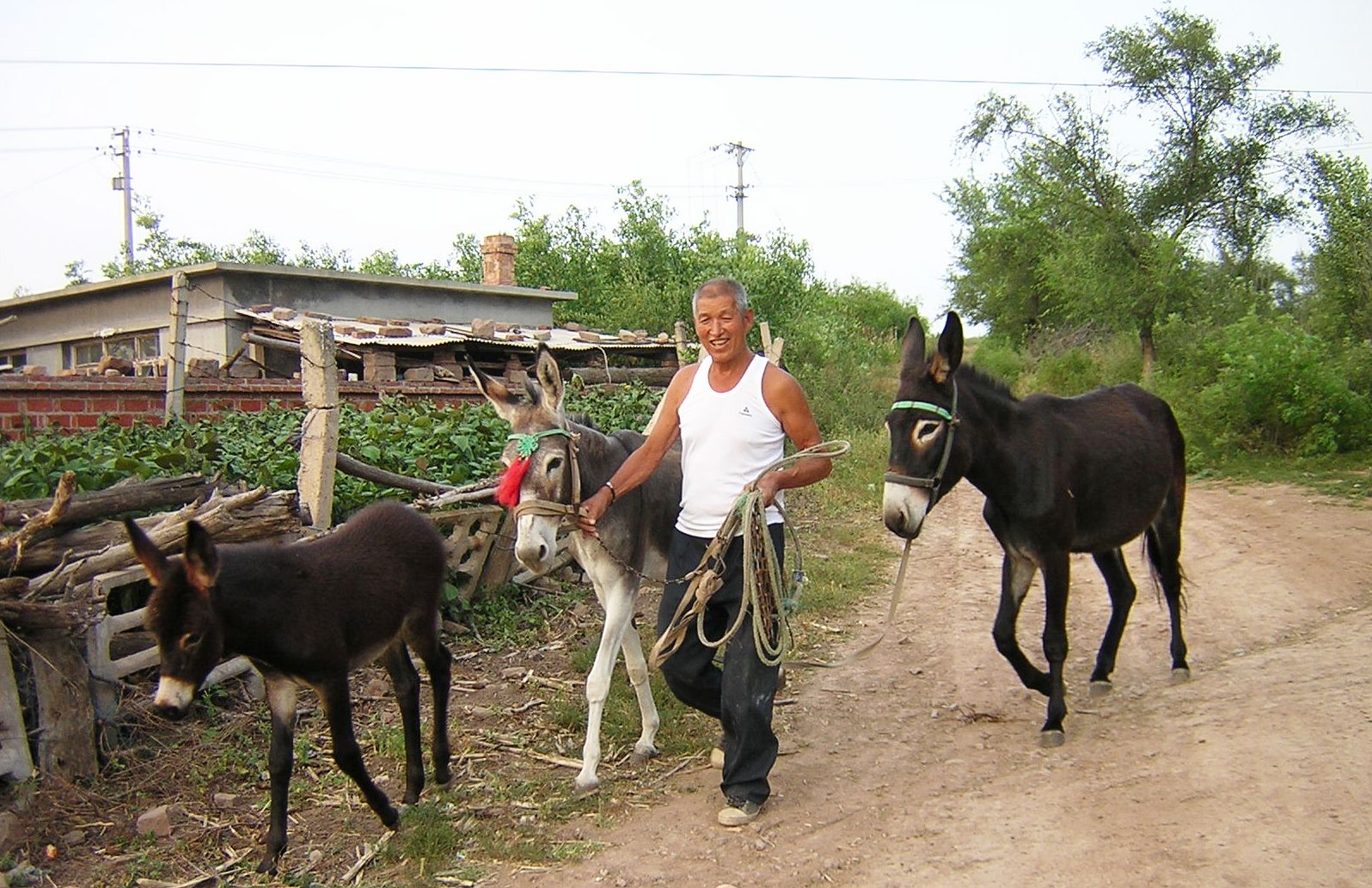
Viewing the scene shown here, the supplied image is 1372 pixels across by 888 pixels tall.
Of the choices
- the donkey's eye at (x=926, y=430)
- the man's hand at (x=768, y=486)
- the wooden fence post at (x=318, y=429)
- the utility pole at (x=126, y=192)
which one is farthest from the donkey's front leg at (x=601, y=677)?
the utility pole at (x=126, y=192)

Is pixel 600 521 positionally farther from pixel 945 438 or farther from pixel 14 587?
pixel 14 587

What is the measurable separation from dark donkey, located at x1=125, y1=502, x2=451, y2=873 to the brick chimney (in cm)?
1965

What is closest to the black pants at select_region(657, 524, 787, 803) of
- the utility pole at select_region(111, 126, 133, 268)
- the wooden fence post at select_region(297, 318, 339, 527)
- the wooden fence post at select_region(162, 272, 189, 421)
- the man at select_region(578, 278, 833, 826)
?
the man at select_region(578, 278, 833, 826)

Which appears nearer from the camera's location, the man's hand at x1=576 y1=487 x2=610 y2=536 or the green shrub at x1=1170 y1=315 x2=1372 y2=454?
the man's hand at x1=576 y1=487 x2=610 y2=536

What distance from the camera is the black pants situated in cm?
446

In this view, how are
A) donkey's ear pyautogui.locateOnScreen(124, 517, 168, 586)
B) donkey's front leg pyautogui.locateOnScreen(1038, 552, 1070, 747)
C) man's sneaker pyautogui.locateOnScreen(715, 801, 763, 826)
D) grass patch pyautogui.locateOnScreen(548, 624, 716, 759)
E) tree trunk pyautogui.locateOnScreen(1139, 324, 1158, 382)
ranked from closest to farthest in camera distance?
donkey's ear pyautogui.locateOnScreen(124, 517, 168, 586), man's sneaker pyautogui.locateOnScreen(715, 801, 763, 826), donkey's front leg pyautogui.locateOnScreen(1038, 552, 1070, 747), grass patch pyautogui.locateOnScreen(548, 624, 716, 759), tree trunk pyautogui.locateOnScreen(1139, 324, 1158, 382)

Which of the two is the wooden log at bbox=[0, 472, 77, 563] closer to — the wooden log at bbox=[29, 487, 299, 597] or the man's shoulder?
the wooden log at bbox=[29, 487, 299, 597]

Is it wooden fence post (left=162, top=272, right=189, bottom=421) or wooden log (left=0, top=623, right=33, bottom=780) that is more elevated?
wooden fence post (left=162, top=272, right=189, bottom=421)

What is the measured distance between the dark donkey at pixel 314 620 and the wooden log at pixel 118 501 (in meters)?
1.21

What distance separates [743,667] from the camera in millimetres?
4488

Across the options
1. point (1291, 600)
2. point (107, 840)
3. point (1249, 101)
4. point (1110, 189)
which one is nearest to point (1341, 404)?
point (1291, 600)

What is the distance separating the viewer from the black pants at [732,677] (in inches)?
175

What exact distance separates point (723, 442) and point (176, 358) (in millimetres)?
6631

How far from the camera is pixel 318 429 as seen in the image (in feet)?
20.3
